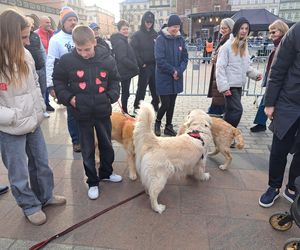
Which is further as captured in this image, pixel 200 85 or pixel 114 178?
pixel 200 85

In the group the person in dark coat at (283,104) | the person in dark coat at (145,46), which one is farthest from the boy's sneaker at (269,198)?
the person in dark coat at (145,46)

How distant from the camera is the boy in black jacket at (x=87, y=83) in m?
2.73

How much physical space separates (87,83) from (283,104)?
210 cm

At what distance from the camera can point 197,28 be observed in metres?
50.7

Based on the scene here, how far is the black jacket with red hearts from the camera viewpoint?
277cm

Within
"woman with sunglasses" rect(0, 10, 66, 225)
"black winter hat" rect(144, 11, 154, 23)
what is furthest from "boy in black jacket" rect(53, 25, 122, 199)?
"black winter hat" rect(144, 11, 154, 23)

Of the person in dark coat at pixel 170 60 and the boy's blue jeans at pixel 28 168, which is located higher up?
the person in dark coat at pixel 170 60

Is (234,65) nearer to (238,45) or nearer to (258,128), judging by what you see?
(238,45)

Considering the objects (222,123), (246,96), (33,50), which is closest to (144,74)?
(33,50)

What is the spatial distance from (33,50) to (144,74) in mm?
2713

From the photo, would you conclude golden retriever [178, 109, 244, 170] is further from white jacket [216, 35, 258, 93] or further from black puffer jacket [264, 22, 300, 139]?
black puffer jacket [264, 22, 300, 139]

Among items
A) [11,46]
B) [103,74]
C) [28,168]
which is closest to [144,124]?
[103,74]

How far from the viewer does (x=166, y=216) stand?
286cm

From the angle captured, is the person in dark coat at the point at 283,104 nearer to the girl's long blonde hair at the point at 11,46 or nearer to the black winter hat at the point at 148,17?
the girl's long blonde hair at the point at 11,46
